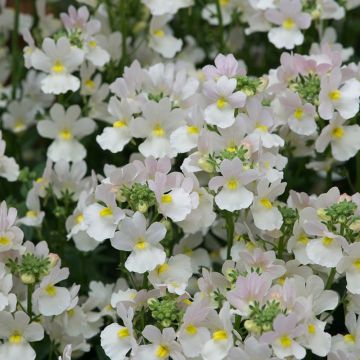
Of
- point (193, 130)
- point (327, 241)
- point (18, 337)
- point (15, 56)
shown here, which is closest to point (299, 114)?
point (193, 130)

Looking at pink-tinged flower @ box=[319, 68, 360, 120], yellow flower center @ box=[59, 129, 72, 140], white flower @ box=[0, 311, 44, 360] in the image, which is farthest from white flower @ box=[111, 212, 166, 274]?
yellow flower center @ box=[59, 129, 72, 140]

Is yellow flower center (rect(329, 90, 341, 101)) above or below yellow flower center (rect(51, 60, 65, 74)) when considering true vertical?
above

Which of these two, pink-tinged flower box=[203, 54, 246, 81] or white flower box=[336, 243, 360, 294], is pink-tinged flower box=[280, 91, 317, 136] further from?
white flower box=[336, 243, 360, 294]

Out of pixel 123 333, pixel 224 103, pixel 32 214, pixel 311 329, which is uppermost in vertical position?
pixel 224 103

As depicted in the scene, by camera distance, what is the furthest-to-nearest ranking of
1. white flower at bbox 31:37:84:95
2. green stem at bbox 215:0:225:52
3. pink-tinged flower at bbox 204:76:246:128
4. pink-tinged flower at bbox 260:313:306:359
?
green stem at bbox 215:0:225:52 < white flower at bbox 31:37:84:95 < pink-tinged flower at bbox 204:76:246:128 < pink-tinged flower at bbox 260:313:306:359

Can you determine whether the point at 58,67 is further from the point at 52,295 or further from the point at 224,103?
the point at 52,295

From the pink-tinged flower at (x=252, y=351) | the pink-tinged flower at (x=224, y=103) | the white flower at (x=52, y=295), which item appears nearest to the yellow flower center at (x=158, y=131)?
the pink-tinged flower at (x=224, y=103)
